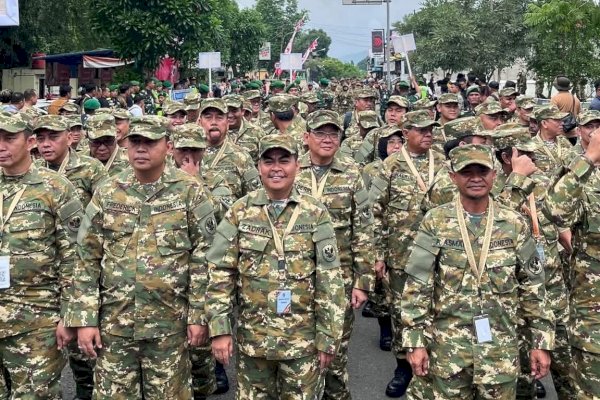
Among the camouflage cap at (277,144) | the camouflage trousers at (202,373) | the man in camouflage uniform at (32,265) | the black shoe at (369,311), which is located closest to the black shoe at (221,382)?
the camouflage trousers at (202,373)

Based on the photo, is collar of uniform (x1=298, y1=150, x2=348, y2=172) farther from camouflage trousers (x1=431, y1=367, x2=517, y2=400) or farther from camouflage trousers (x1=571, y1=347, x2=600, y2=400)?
camouflage trousers (x1=571, y1=347, x2=600, y2=400)

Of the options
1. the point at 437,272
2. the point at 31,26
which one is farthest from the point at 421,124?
the point at 31,26

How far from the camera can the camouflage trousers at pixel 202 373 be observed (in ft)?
16.8

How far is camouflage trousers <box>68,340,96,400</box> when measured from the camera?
5.13m

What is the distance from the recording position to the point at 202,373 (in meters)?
5.18

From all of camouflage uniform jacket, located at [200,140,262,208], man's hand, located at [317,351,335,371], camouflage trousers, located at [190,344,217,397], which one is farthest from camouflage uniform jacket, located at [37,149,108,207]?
man's hand, located at [317,351,335,371]

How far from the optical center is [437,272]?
380 centimetres

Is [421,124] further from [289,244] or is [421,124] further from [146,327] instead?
[146,327]

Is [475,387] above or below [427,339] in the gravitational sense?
below

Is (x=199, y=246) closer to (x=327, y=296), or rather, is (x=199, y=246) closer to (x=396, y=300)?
(x=327, y=296)

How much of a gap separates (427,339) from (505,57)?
24743mm

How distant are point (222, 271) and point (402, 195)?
2411 millimetres

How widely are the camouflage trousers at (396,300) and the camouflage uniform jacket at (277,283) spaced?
1863mm

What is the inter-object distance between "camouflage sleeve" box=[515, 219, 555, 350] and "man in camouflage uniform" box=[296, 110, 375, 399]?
121 centimetres
